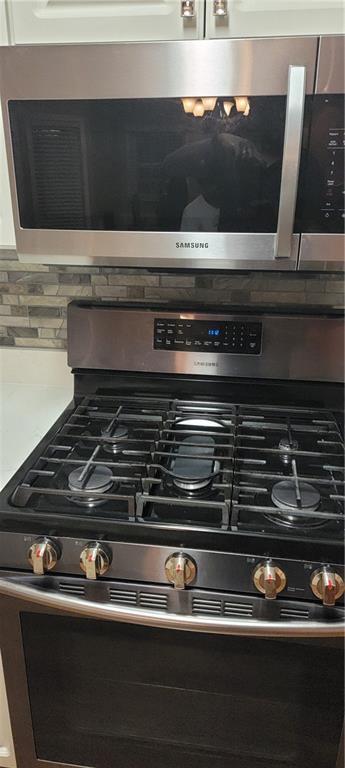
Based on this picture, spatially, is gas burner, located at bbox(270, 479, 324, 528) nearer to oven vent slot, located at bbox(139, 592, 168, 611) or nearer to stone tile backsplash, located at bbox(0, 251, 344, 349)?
oven vent slot, located at bbox(139, 592, 168, 611)

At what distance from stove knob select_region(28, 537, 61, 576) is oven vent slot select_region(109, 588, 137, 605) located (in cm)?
11

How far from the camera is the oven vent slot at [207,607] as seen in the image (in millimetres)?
847

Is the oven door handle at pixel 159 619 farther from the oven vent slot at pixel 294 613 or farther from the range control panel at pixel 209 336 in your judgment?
the range control panel at pixel 209 336

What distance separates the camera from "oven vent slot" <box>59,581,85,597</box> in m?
0.88

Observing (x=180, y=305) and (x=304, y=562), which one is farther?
(x=180, y=305)

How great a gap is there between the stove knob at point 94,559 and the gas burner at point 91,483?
8 centimetres

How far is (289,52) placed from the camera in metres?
0.82

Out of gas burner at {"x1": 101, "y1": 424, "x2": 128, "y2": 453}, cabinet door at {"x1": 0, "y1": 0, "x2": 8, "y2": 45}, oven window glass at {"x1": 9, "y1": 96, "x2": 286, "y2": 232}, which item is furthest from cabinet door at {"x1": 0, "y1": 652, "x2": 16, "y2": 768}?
cabinet door at {"x1": 0, "y1": 0, "x2": 8, "y2": 45}

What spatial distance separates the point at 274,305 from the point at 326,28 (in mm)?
585

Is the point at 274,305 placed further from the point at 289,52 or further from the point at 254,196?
the point at 289,52

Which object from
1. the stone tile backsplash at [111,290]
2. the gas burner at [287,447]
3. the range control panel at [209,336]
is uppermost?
the stone tile backsplash at [111,290]

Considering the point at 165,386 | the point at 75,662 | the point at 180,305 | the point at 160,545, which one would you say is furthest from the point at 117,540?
the point at 180,305

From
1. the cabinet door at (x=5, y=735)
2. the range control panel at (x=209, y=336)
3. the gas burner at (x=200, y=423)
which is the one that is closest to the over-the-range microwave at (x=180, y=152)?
the range control panel at (x=209, y=336)

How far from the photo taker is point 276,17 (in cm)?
87
